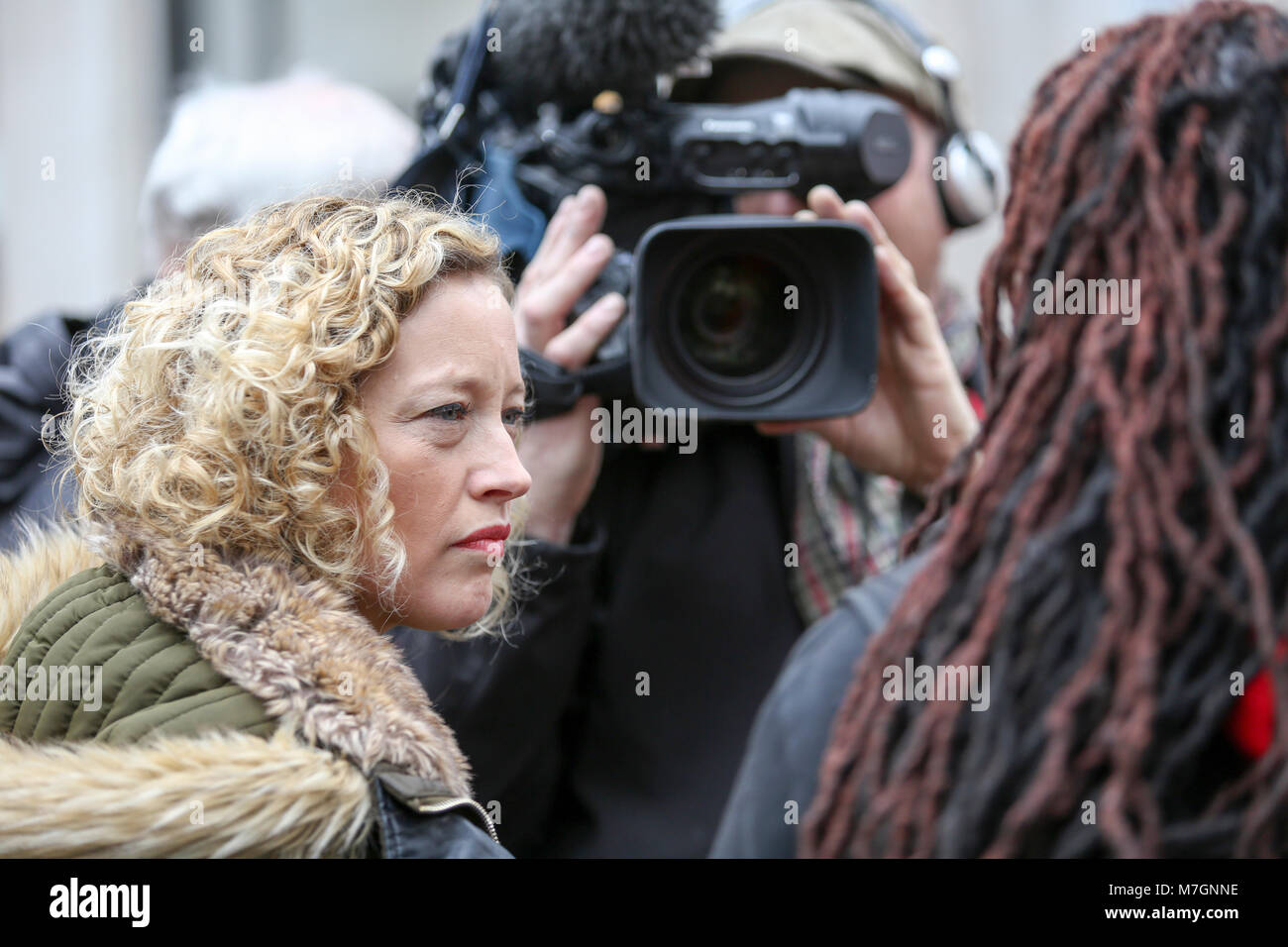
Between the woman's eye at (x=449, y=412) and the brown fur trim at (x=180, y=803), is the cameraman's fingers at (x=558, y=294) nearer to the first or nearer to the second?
the woman's eye at (x=449, y=412)

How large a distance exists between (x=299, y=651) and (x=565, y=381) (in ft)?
1.88

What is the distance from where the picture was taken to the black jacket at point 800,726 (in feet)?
2.66

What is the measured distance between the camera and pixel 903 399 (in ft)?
5.16

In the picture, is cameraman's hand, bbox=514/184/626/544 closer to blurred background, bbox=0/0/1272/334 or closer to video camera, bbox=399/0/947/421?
video camera, bbox=399/0/947/421

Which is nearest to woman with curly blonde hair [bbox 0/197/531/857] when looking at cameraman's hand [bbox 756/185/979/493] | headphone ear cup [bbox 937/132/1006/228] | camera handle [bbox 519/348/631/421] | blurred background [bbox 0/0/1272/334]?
camera handle [bbox 519/348/631/421]

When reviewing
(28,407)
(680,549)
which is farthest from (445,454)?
(28,407)

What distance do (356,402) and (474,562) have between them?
17 cm

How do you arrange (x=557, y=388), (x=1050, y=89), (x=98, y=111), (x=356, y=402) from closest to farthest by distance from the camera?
Answer: (x=1050, y=89) → (x=356, y=402) → (x=557, y=388) → (x=98, y=111)

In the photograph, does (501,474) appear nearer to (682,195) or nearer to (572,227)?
(572,227)

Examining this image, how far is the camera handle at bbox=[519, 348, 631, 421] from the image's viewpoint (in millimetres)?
1455

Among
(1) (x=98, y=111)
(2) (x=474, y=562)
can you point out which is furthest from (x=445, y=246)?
(1) (x=98, y=111)

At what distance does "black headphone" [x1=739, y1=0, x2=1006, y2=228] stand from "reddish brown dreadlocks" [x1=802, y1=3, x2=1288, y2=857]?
957 mm
